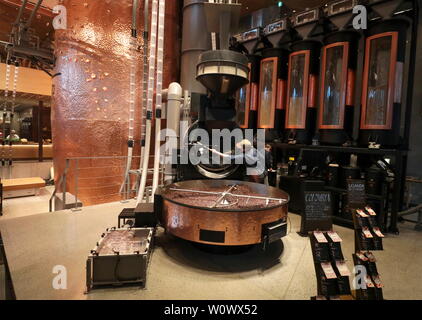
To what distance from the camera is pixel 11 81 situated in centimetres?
1051

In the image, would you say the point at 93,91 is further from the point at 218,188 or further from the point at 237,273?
the point at 237,273

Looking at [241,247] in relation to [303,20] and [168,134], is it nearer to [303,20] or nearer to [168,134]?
[168,134]

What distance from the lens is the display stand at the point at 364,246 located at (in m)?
2.15

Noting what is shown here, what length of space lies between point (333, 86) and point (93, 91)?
5.31 m

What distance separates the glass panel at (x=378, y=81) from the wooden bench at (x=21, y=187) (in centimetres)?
914

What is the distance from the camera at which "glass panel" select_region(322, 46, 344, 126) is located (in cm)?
514

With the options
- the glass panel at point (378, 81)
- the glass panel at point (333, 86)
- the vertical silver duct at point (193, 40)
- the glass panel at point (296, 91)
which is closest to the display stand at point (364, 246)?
the glass panel at point (378, 81)

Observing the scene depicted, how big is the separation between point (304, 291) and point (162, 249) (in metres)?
1.80

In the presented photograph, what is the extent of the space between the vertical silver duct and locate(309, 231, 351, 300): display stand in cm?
519

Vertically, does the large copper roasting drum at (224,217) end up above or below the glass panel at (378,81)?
below

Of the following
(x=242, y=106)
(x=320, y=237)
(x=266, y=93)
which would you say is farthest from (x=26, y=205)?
(x=320, y=237)

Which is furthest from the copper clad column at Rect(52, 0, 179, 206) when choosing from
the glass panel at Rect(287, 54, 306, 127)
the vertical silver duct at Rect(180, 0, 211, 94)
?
the glass panel at Rect(287, 54, 306, 127)

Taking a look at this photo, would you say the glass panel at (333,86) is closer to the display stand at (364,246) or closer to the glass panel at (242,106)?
the glass panel at (242,106)
